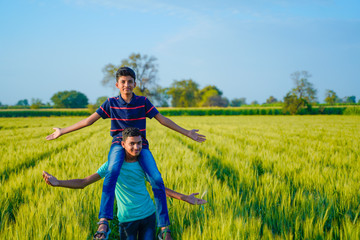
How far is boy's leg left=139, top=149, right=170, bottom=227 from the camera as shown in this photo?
175 centimetres

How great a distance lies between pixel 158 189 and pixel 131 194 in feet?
0.74

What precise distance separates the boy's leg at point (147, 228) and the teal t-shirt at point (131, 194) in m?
0.04

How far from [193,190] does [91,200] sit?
104 centimetres

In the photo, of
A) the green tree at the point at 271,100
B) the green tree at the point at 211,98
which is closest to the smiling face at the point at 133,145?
the green tree at the point at 211,98

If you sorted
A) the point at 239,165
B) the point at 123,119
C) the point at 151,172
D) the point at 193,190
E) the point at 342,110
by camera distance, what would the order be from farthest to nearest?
the point at 342,110
the point at 239,165
the point at 193,190
the point at 123,119
the point at 151,172

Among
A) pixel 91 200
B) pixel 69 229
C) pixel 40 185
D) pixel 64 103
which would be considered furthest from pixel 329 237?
pixel 64 103

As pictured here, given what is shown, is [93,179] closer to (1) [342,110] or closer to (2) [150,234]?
(2) [150,234]

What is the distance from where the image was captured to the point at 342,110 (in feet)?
144

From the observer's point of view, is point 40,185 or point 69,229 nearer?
point 69,229

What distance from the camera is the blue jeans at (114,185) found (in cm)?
173

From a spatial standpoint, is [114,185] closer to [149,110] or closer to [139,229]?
[139,229]

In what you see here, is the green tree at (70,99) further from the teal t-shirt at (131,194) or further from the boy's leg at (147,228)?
the boy's leg at (147,228)

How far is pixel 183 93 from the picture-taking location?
82.2 meters

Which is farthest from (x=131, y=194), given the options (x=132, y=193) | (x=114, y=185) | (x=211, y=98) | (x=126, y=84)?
(x=211, y=98)
